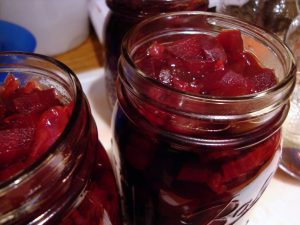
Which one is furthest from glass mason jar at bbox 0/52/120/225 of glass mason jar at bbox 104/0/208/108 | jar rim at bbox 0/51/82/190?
glass mason jar at bbox 104/0/208/108

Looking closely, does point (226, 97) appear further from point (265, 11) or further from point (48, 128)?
point (265, 11)

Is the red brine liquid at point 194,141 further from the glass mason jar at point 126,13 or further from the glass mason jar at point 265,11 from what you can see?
the glass mason jar at point 265,11

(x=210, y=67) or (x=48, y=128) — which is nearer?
(x=48, y=128)

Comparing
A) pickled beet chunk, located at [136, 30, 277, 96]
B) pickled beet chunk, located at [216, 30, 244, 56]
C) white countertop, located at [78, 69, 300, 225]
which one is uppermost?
pickled beet chunk, located at [216, 30, 244, 56]

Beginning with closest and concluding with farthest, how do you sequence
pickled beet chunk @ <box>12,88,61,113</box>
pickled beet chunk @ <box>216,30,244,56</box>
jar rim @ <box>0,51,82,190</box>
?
jar rim @ <box>0,51,82,190</box>
pickled beet chunk @ <box>12,88,61,113</box>
pickled beet chunk @ <box>216,30,244,56</box>

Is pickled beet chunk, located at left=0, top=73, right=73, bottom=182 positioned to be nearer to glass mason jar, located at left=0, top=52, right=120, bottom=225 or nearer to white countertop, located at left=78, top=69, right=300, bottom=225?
glass mason jar, located at left=0, top=52, right=120, bottom=225

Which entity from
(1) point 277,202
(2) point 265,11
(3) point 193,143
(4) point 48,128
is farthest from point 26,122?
(2) point 265,11

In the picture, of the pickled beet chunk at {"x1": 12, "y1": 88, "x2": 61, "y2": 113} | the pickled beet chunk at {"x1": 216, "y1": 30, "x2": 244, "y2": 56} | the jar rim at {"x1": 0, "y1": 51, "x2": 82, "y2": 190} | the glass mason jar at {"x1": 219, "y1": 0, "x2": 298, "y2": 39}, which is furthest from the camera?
the glass mason jar at {"x1": 219, "y1": 0, "x2": 298, "y2": 39}
